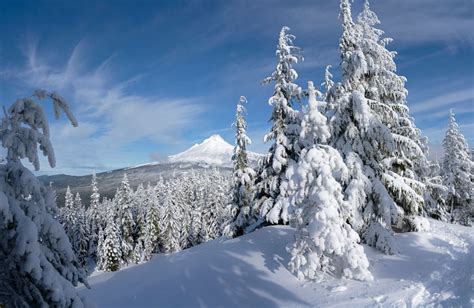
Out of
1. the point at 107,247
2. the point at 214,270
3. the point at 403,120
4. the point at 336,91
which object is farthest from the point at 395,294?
the point at 107,247

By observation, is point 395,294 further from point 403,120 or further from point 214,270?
point 403,120

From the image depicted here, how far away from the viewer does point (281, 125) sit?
21.4 metres

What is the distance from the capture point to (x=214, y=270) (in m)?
15.4

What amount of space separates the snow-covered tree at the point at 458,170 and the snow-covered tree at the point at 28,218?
124ft

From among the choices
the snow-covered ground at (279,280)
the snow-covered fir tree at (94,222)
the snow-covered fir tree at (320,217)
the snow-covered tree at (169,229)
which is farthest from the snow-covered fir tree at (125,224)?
the snow-covered fir tree at (320,217)

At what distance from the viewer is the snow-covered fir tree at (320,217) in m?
12.9

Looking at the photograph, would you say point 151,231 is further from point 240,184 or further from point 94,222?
point 240,184

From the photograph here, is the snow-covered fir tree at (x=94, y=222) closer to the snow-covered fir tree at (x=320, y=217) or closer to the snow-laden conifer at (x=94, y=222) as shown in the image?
the snow-laden conifer at (x=94, y=222)

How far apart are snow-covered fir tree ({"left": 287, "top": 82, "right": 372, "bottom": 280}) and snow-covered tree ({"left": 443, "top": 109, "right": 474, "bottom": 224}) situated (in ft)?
88.0

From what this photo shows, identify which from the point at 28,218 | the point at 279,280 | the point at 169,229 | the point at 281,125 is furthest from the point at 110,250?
the point at 28,218

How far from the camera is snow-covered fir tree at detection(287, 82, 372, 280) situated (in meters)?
12.9

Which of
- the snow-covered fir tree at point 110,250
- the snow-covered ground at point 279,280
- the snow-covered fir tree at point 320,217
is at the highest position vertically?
the snow-covered fir tree at point 320,217

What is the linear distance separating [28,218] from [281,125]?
17.7m

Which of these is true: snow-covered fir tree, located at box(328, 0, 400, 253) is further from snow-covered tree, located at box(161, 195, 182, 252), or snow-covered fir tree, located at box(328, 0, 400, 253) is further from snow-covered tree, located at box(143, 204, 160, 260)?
snow-covered tree, located at box(161, 195, 182, 252)
